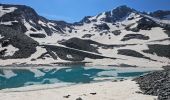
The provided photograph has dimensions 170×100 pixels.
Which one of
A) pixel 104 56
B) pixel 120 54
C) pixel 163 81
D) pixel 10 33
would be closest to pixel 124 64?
pixel 104 56

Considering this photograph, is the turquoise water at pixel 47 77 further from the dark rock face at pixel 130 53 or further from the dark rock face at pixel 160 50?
the dark rock face at pixel 160 50

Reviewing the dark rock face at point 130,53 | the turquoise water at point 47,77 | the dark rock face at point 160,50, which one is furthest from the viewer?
the dark rock face at point 160,50

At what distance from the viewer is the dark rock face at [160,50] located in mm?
173250

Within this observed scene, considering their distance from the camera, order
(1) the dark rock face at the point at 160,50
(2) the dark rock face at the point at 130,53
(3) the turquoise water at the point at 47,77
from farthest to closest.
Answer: (1) the dark rock face at the point at 160,50
(2) the dark rock face at the point at 130,53
(3) the turquoise water at the point at 47,77

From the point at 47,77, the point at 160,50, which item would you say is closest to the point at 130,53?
the point at 160,50

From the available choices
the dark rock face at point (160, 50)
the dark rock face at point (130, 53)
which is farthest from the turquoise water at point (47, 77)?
the dark rock face at point (160, 50)

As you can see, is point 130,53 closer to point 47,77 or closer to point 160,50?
point 160,50

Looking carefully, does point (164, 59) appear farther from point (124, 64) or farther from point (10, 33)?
point (10, 33)

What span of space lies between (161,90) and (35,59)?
106781 mm

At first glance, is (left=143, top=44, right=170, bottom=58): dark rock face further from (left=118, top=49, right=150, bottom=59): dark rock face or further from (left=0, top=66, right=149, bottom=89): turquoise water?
(left=0, top=66, right=149, bottom=89): turquoise water

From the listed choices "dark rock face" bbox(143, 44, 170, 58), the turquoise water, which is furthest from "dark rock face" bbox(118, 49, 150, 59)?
the turquoise water

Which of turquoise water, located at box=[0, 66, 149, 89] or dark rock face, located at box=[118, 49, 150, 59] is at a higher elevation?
dark rock face, located at box=[118, 49, 150, 59]

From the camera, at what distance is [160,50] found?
180 m

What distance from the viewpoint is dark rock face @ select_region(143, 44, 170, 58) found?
568 ft
